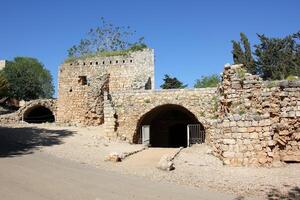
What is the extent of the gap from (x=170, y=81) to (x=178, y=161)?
3720cm

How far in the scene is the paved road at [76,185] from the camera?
732 centimetres

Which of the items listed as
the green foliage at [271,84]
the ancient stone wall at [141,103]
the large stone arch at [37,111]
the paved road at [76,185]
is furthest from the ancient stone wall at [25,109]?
the green foliage at [271,84]

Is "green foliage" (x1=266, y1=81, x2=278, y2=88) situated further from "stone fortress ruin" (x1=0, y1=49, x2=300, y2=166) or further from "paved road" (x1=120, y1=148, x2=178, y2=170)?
"paved road" (x1=120, y1=148, x2=178, y2=170)

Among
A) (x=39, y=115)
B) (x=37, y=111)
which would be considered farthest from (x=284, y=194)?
(x=37, y=111)

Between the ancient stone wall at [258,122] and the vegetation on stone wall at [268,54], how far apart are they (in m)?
27.0

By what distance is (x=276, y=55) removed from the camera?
38.5 m

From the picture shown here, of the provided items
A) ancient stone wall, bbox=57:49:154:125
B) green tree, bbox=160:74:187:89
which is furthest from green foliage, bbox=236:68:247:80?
green tree, bbox=160:74:187:89

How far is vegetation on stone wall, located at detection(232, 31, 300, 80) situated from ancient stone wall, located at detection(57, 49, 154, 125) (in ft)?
53.4

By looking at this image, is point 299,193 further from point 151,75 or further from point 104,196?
point 151,75

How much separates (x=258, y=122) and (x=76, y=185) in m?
5.53

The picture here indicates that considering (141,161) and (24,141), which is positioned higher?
(24,141)

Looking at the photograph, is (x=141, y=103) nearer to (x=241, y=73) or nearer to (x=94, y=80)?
(x=94, y=80)

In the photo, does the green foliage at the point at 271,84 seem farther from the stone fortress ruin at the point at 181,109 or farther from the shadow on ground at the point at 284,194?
the shadow on ground at the point at 284,194

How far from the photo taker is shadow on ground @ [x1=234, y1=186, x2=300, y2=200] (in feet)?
24.6
